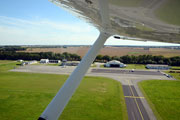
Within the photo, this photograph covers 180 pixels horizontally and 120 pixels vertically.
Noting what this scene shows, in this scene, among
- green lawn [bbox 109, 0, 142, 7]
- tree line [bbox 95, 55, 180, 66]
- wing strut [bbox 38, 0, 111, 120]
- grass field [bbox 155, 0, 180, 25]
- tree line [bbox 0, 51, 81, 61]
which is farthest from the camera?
tree line [bbox 0, 51, 81, 61]

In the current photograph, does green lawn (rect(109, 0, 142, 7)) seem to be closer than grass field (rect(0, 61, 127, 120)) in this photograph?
Yes

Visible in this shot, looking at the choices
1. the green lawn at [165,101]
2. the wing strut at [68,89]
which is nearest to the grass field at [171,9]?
the wing strut at [68,89]

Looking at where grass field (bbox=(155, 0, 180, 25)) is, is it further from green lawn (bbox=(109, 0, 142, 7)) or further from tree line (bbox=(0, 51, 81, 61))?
tree line (bbox=(0, 51, 81, 61))

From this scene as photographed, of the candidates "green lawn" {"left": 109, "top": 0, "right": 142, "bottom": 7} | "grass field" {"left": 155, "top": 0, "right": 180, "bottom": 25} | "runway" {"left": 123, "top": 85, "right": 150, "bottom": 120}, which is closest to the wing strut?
"green lawn" {"left": 109, "top": 0, "right": 142, "bottom": 7}

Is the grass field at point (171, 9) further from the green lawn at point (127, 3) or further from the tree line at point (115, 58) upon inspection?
the tree line at point (115, 58)

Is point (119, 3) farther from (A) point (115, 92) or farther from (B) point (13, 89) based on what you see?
(B) point (13, 89)

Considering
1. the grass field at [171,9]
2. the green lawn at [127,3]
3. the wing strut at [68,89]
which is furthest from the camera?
the wing strut at [68,89]

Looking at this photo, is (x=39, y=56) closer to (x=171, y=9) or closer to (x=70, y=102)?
(x=70, y=102)

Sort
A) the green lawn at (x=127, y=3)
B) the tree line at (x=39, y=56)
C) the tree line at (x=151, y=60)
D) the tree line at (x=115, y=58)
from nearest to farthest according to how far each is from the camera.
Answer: the green lawn at (x=127, y=3) → the tree line at (x=151, y=60) → the tree line at (x=115, y=58) → the tree line at (x=39, y=56)

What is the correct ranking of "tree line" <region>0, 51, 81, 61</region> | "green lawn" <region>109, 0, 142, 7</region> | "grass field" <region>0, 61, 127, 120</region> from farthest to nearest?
1. "tree line" <region>0, 51, 81, 61</region>
2. "grass field" <region>0, 61, 127, 120</region>
3. "green lawn" <region>109, 0, 142, 7</region>

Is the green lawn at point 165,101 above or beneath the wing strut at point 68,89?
beneath

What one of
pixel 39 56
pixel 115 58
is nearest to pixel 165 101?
pixel 115 58

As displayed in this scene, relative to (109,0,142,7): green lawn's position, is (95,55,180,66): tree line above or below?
below
